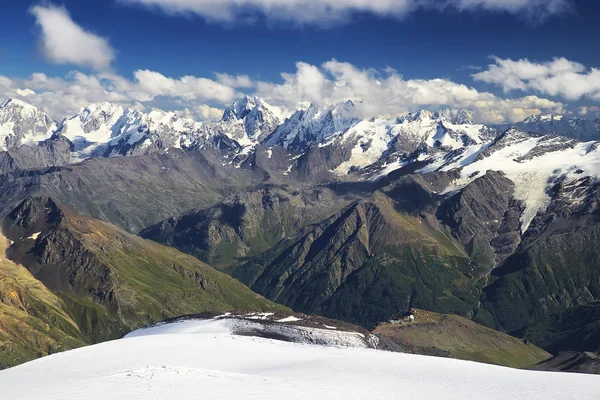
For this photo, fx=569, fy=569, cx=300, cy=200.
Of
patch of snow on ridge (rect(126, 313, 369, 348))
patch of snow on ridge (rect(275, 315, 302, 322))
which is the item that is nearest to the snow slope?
patch of snow on ridge (rect(126, 313, 369, 348))

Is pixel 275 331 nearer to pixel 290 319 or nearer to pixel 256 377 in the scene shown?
pixel 290 319

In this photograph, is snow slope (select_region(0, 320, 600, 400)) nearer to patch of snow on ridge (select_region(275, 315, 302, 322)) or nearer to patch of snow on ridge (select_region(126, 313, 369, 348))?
patch of snow on ridge (select_region(126, 313, 369, 348))

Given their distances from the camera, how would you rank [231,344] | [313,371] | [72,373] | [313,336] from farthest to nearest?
[313,336] < [231,344] < [313,371] < [72,373]

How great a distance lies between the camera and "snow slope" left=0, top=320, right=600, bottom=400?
56.1 metres

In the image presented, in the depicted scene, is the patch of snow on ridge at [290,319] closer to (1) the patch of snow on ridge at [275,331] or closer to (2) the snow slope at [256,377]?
(1) the patch of snow on ridge at [275,331]

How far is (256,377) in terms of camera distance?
65.3 meters

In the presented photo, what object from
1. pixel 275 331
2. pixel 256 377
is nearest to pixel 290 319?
pixel 275 331

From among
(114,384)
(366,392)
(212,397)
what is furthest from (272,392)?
(114,384)

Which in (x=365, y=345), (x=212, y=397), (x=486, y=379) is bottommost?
(x=365, y=345)

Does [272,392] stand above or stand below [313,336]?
above

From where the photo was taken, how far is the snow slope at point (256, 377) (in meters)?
56.1

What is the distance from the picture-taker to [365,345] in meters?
148

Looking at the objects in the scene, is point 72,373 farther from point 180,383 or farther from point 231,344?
point 231,344

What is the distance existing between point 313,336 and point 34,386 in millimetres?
88742
